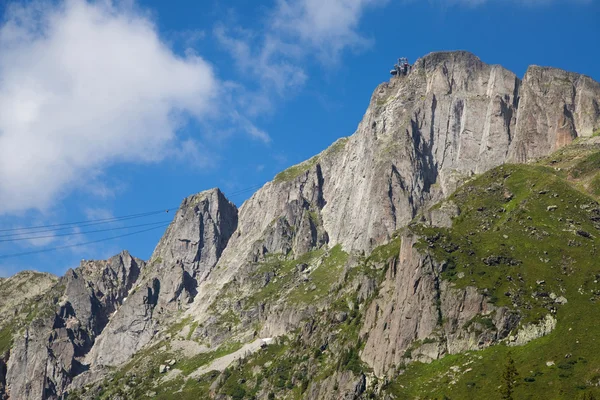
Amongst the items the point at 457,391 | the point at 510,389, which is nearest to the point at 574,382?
the point at 510,389

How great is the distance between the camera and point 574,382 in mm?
178625

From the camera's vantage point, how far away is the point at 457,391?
641 ft

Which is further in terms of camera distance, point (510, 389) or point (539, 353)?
point (539, 353)

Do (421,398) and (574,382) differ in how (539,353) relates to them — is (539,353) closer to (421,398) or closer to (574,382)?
(574,382)

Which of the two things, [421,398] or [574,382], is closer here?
[574,382]

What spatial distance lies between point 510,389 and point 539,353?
25.6m

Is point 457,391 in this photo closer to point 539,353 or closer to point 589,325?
point 539,353

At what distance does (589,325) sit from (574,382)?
25.1 meters

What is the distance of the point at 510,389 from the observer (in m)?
175

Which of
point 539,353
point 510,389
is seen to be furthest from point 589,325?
point 510,389

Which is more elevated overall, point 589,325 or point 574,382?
point 589,325

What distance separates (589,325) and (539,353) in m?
15.7

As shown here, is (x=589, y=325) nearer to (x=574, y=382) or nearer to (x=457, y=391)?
Result: (x=574, y=382)

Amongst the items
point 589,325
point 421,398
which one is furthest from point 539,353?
point 421,398
